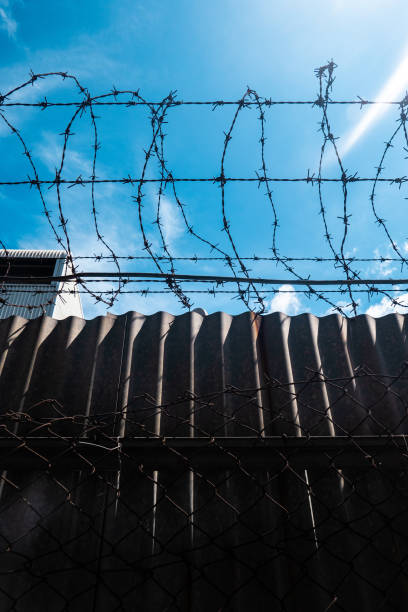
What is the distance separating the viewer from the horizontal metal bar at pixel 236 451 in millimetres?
1454

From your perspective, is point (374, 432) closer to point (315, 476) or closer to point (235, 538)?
point (315, 476)

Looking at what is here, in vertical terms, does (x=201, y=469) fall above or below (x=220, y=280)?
below

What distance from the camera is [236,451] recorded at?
58.8 inches

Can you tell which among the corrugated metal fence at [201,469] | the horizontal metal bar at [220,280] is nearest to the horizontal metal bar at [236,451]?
the corrugated metal fence at [201,469]

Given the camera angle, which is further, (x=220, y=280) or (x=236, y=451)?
(x=220, y=280)

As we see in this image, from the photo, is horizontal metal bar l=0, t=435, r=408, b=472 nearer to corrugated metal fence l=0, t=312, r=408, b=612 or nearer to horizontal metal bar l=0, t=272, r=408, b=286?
corrugated metal fence l=0, t=312, r=408, b=612

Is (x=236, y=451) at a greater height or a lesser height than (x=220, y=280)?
lesser

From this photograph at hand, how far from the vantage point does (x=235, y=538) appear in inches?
69.6

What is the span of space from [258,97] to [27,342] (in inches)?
84.5

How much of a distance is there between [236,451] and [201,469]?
1.42ft

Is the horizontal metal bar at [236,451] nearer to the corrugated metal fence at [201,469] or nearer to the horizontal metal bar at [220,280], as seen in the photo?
the corrugated metal fence at [201,469]

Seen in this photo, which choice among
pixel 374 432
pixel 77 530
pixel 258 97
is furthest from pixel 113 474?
pixel 258 97

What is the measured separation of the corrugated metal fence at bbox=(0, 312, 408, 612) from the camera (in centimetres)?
148

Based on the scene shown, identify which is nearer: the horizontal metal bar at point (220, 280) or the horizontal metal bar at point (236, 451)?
the horizontal metal bar at point (236, 451)
